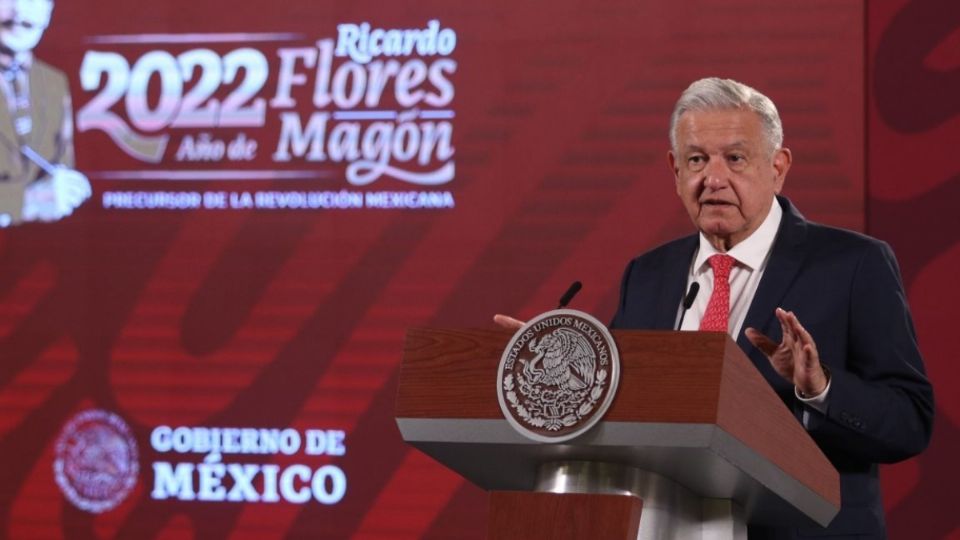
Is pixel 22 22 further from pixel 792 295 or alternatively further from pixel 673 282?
pixel 792 295

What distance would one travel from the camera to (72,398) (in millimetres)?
4719

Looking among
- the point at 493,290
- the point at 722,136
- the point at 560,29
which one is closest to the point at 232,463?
the point at 493,290

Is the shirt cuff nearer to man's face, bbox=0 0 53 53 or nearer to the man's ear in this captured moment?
the man's ear

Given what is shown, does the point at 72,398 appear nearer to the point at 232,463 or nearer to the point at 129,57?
the point at 232,463

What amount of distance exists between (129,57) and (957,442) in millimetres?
2867

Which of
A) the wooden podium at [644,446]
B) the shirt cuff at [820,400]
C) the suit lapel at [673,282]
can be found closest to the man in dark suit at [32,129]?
the suit lapel at [673,282]

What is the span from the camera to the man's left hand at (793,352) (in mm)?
1863

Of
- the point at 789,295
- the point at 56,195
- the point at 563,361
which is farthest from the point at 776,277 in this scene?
the point at 56,195

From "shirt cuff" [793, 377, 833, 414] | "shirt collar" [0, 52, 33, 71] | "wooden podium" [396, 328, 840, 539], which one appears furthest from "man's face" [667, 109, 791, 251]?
"shirt collar" [0, 52, 33, 71]

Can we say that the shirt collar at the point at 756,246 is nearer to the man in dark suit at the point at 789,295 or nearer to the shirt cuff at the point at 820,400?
the man in dark suit at the point at 789,295

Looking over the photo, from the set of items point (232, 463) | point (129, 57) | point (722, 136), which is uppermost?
point (129, 57)

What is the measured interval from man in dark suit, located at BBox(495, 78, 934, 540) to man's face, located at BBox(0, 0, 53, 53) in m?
2.89

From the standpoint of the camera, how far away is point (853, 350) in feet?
7.55

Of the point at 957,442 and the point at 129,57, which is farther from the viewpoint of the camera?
the point at 129,57
